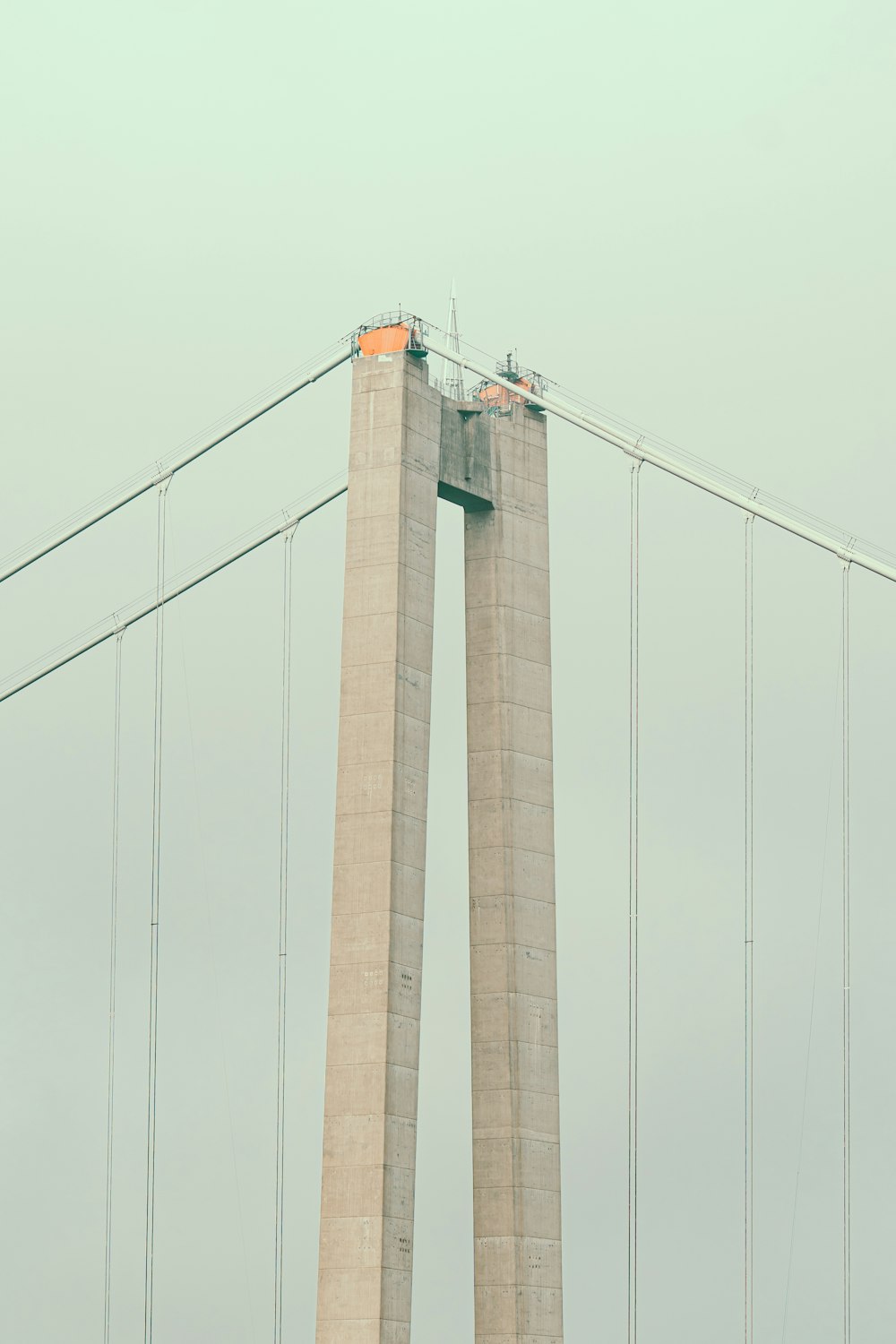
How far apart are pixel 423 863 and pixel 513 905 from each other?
11.0ft

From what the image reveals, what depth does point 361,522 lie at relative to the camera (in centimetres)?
7800

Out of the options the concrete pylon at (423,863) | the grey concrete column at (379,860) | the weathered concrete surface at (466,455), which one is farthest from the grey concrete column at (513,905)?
the grey concrete column at (379,860)

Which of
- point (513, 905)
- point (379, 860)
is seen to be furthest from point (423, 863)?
point (513, 905)

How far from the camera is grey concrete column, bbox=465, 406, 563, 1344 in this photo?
3093 inches

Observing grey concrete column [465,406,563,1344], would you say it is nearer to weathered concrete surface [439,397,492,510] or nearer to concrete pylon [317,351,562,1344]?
concrete pylon [317,351,562,1344]

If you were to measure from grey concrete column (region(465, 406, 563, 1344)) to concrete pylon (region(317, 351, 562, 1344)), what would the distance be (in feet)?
0.15

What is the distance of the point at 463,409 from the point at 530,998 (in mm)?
13235

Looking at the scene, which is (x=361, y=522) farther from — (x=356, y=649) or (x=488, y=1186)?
(x=488, y=1186)

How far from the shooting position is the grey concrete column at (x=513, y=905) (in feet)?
258

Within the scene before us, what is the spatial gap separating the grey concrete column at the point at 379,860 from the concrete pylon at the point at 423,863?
43 millimetres

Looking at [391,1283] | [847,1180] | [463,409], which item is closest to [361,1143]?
[391,1283]

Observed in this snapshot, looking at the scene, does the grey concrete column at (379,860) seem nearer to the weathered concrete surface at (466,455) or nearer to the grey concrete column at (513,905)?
the weathered concrete surface at (466,455)

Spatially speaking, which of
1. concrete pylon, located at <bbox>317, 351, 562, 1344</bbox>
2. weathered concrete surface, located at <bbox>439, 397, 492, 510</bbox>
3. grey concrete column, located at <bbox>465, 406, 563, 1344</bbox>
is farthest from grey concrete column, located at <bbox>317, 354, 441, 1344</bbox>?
grey concrete column, located at <bbox>465, 406, 563, 1344</bbox>

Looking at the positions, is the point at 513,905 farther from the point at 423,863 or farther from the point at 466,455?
the point at 466,455
